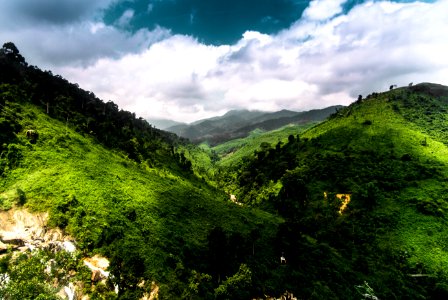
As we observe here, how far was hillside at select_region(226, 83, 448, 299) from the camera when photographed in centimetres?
8444

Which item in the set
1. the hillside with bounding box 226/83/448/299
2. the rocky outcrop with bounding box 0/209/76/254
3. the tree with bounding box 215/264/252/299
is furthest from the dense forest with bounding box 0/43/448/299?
the rocky outcrop with bounding box 0/209/76/254

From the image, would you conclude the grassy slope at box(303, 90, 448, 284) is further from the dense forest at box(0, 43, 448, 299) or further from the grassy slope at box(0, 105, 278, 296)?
the grassy slope at box(0, 105, 278, 296)

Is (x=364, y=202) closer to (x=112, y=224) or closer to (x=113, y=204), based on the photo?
(x=113, y=204)

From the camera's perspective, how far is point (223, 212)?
96.4m

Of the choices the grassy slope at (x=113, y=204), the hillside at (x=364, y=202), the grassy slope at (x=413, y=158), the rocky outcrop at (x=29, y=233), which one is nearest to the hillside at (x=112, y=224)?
the grassy slope at (x=113, y=204)

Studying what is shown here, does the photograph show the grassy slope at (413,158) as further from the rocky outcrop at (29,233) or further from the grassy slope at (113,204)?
the rocky outcrop at (29,233)

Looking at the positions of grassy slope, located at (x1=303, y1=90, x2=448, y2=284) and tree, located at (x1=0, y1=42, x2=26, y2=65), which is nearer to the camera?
grassy slope, located at (x1=303, y1=90, x2=448, y2=284)

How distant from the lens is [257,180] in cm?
15950

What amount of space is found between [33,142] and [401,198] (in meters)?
118

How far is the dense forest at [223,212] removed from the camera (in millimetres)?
61031

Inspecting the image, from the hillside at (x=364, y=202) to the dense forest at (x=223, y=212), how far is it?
429 mm

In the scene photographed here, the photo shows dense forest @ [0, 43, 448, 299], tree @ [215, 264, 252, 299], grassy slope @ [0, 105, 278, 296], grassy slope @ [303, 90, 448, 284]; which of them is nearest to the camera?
dense forest @ [0, 43, 448, 299]

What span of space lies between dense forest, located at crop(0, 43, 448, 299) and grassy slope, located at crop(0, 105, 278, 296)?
33cm

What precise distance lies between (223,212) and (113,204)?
34.5 m
